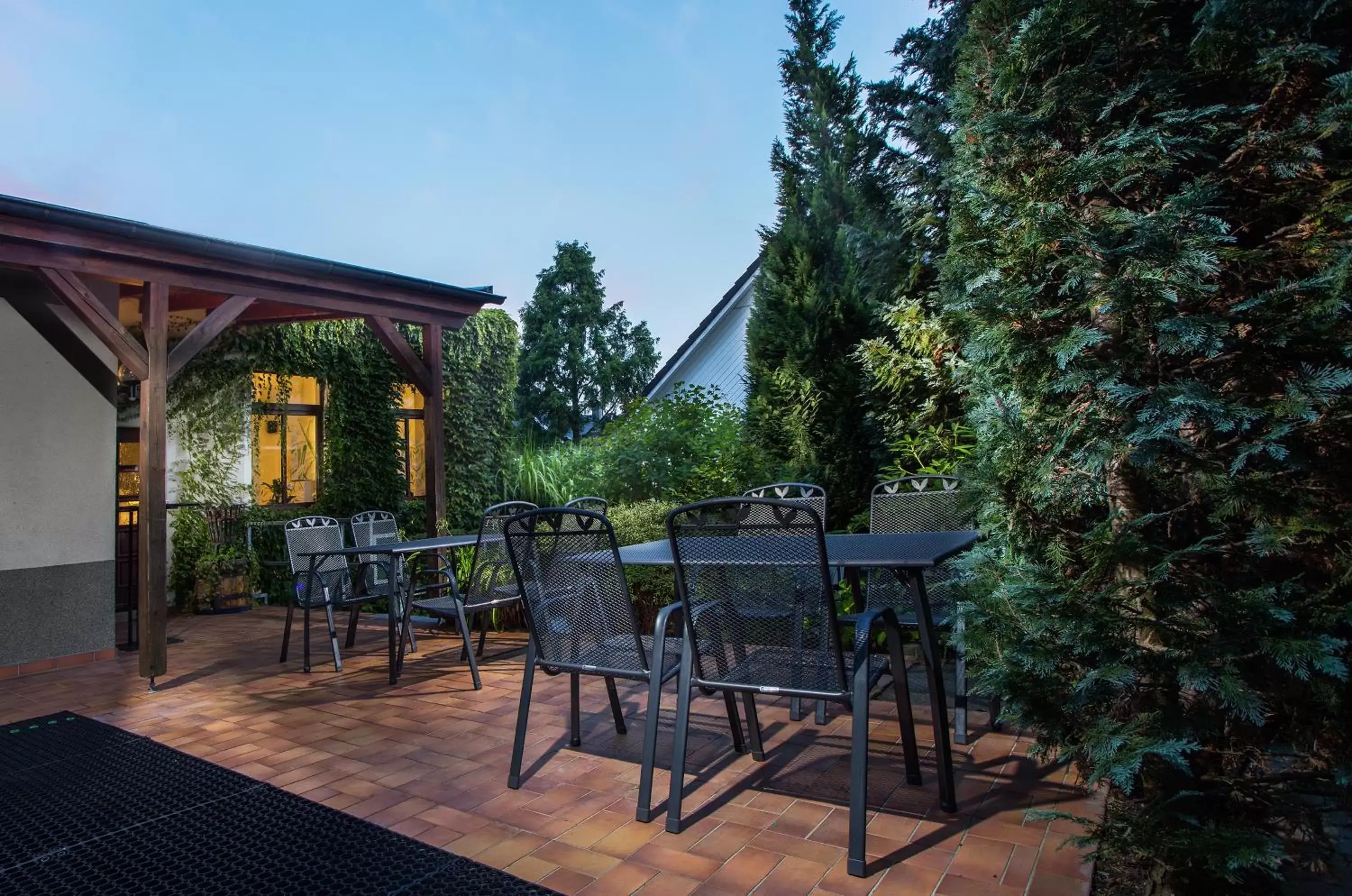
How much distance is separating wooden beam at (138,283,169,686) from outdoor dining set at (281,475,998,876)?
2.87 meters

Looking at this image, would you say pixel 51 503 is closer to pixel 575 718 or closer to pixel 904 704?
pixel 575 718

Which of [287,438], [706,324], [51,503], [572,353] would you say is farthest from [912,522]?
[572,353]

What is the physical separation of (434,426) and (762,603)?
5.03 m

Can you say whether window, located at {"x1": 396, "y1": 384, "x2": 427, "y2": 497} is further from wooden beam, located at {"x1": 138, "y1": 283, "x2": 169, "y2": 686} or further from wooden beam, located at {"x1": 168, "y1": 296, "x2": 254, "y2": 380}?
wooden beam, located at {"x1": 138, "y1": 283, "x2": 169, "y2": 686}

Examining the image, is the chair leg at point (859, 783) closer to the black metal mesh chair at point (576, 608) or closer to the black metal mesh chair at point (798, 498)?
the black metal mesh chair at point (576, 608)

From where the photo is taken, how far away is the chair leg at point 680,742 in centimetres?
232

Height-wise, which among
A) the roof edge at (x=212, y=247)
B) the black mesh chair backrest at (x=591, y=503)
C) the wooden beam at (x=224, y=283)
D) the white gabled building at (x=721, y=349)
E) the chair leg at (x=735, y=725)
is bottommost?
the chair leg at (x=735, y=725)

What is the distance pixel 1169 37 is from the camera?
2049mm

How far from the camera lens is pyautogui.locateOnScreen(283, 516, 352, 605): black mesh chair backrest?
4766mm

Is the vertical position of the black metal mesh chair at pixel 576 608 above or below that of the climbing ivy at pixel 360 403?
below

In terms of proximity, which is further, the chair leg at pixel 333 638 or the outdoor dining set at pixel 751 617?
the chair leg at pixel 333 638

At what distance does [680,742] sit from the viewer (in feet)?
7.80

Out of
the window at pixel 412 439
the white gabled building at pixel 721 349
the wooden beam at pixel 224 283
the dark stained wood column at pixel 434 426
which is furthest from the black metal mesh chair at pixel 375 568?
the white gabled building at pixel 721 349

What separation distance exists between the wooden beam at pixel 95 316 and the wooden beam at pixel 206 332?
0.18 m
